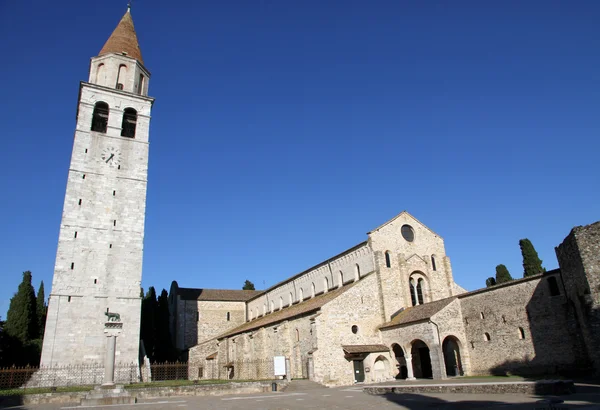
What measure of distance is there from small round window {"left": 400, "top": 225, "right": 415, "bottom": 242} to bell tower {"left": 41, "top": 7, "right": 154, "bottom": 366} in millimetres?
19776

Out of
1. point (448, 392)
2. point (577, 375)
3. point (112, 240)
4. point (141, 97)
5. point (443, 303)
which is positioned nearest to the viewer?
point (448, 392)

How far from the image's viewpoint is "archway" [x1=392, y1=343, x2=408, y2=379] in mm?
28188

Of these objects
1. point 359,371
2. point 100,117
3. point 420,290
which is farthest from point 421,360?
point 100,117

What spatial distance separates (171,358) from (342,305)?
24624mm

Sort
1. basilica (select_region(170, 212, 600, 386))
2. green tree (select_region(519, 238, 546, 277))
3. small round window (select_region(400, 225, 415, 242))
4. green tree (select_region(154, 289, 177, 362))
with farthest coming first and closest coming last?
green tree (select_region(154, 289, 177, 362)), green tree (select_region(519, 238, 546, 277)), small round window (select_region(400, 225, 415, 242)), basilica (select_region(170, 212, 600, 386))

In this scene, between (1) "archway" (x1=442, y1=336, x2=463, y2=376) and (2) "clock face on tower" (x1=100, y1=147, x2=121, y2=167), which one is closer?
(1) "archway" (x1=442, y1=336, x2=463, y2=376)

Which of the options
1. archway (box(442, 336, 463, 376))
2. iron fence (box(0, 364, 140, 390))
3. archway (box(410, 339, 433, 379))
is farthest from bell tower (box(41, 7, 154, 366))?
archway (box(442, 336, 463, 376))

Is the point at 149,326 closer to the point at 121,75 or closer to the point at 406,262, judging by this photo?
the point at 121,75

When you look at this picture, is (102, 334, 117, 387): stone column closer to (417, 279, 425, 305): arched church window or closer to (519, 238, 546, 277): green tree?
(417, 279, 425, 305): arched church window

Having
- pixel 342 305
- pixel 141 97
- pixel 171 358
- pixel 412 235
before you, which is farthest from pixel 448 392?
pixel 171 358

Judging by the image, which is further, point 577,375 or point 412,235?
point 412,235

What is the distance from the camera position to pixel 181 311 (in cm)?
4659

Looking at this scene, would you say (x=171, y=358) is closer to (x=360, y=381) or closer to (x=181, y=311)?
(x=181, y=311)

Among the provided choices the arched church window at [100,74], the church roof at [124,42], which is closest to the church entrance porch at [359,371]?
the arched church window at [100,74]
